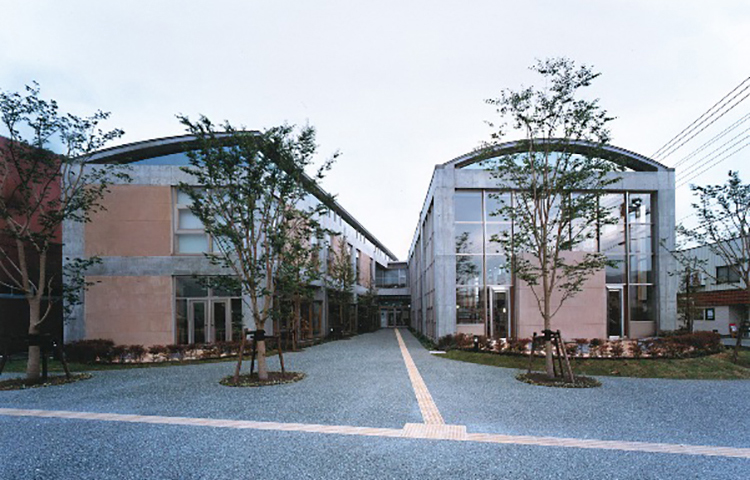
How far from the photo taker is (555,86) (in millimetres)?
11422

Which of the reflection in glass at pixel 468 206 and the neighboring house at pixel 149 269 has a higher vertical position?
the reflection in glass at pixel 468 206

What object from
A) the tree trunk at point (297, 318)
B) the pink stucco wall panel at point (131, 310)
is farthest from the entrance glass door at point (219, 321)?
the tree trunk at point (297, 318)

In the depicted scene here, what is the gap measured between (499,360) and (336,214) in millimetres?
21065

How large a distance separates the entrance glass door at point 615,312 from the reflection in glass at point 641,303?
57 centimetres

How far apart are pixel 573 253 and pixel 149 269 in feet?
63.6

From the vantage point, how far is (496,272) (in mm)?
19641

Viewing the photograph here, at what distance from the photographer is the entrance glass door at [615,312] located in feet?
65.9

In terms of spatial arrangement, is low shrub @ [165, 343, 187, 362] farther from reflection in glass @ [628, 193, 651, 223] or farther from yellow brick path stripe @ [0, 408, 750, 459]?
reflection in glass @ [628, 193, 651, 223]

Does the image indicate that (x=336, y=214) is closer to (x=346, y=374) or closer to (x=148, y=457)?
(x=346, y=374)

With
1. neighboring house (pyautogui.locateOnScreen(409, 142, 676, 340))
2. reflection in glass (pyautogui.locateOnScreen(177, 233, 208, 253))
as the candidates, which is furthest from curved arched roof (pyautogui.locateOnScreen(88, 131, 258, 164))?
neighboring house (pyautogui.locateOnScreen(409, 142, 676, 340))

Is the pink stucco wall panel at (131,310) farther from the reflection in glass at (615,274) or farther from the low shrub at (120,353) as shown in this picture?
the reflection in glass at (615,274)

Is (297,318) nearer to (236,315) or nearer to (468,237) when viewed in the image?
(236,315)

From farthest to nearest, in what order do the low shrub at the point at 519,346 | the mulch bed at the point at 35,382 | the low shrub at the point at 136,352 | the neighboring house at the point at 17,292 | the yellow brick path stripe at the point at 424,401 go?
the neighboring house at the point at 17,292, the low shrub at the point at 519,346, the low shrub at the point at 136,352, the mulch bed at the point at 35,382, the yellow brick path stripe at the point at 424,401

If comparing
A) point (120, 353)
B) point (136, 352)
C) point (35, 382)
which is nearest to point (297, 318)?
point (136, 352)
